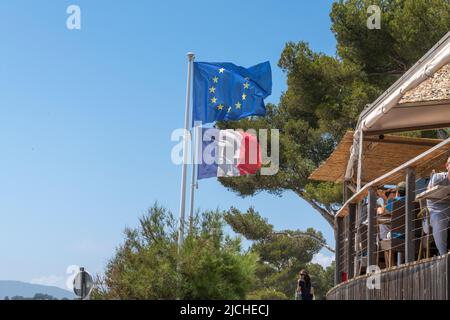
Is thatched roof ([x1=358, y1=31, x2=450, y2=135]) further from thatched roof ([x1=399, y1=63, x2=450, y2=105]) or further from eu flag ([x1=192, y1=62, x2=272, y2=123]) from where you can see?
eu flag ([x1=192, y1=62, x2=272, y2=123])

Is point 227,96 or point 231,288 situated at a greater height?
point 227,96

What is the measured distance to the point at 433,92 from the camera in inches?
500

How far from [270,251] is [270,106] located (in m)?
13.0

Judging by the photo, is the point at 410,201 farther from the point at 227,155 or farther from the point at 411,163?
the point at 227,155

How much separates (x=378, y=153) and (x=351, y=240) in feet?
13.7

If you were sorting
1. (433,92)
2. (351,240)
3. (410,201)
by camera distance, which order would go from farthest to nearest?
(433,92) < (351,240) < (410,201)

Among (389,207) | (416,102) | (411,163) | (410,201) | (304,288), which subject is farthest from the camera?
(304,288)

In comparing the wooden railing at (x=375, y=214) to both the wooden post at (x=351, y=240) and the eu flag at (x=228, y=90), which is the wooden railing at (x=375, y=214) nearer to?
the wooden post at (x=351, y=240)

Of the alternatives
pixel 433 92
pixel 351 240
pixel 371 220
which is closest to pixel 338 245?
pixel 351 240

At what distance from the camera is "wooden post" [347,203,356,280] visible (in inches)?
436

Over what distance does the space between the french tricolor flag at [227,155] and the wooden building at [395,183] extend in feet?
26.8

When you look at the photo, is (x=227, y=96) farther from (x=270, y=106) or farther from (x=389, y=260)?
(x=389, y=260)

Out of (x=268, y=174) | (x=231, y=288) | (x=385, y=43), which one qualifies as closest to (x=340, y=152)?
(x=231, y=288)
